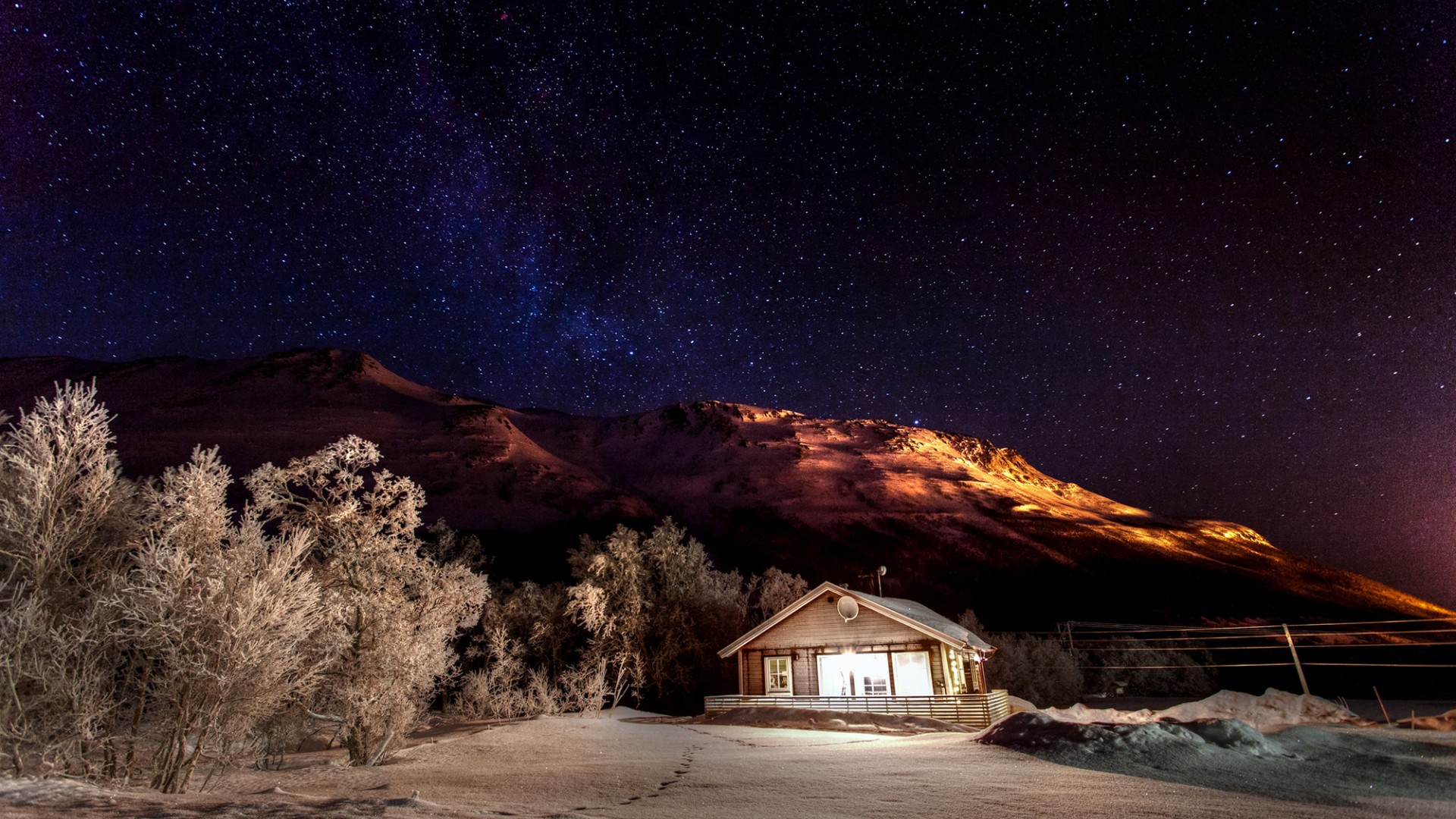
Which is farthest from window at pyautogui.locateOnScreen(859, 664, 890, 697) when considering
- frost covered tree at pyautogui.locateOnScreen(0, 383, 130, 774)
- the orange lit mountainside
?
the orange lit mountainside

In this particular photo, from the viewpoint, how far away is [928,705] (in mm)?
22969

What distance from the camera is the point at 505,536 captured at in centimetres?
9394

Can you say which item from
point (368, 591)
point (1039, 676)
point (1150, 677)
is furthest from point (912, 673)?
point (1150, 677)

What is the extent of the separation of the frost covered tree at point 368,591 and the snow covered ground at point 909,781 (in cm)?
121

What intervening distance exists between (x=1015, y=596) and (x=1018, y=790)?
89.3 m

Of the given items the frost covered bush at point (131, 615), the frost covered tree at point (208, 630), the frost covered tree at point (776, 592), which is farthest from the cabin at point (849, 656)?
the frost covered tree at point (208, 630)

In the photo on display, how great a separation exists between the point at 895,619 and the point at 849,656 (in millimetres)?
3800

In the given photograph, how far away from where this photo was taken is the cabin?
25.7 metres

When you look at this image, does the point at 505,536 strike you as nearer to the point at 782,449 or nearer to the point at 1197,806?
the point at 782,449

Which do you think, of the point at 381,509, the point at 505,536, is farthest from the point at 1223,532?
the point at 381,509

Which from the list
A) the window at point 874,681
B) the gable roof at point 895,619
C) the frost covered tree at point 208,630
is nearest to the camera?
the frost covered tree at point 208,630

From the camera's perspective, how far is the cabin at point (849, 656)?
84.4 feet

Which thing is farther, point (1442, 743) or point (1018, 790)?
point (1442, 743)

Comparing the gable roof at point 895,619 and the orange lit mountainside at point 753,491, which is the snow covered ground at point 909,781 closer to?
the gable roof at point 895,619
